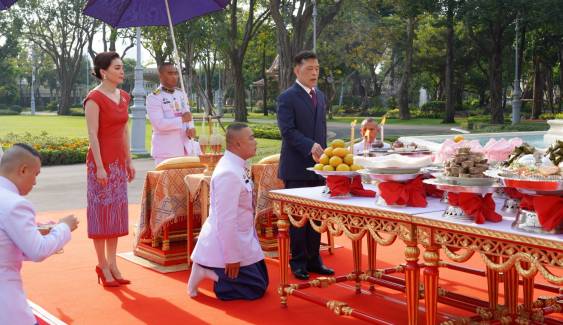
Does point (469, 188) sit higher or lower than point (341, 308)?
higher

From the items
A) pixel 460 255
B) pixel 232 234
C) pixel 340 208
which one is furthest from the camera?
pixel 232 234

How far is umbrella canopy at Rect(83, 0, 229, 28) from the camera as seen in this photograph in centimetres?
713

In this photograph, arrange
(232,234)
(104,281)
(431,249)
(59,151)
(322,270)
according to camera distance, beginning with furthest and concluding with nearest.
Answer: (59,151) → (322,270) → (104,281) → (232,234) → (431,249)

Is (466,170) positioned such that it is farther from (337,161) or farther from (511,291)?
(511,291)

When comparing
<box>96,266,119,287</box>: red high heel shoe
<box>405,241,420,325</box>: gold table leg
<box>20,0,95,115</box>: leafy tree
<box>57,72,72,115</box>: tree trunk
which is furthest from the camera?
<box>57,72,72,115</box>: tree trunk

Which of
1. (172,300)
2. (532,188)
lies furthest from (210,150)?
(532,188)

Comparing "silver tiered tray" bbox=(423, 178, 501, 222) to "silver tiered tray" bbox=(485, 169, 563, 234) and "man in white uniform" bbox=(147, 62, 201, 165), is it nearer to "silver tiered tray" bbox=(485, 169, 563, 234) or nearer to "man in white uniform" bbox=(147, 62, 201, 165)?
"silver tiered tray" bbox=(485, 169, 563, 234)

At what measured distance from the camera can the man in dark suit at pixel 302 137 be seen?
5.91 m

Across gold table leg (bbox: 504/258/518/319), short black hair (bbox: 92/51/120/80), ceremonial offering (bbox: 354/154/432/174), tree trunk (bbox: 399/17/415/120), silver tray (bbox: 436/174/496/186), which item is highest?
tree trunk (bbox: 399/17/415/120)

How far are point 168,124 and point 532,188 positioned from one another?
459cm

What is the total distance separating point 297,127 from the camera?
611 cm

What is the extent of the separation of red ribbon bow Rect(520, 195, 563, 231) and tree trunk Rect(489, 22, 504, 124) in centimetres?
2891

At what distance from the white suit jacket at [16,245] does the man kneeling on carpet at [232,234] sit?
213 centimetres

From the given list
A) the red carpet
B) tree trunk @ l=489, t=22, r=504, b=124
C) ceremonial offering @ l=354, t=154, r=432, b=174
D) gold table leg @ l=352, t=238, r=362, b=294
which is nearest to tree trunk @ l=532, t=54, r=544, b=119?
tree trunk @ l=489, t=22, r=504, b=124
